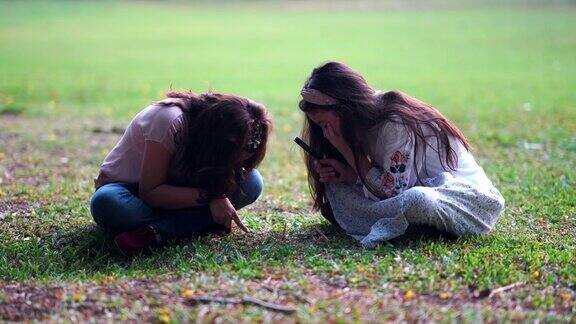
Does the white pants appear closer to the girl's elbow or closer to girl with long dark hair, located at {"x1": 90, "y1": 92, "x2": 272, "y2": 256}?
girl with long dark hair, located at {"x1": 90, "y1": 92, "x2": 272, "y2": 256}

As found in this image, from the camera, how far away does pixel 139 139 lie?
4.92 meters

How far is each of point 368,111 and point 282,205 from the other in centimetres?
172

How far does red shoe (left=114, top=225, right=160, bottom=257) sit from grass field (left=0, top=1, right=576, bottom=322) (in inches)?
3.6

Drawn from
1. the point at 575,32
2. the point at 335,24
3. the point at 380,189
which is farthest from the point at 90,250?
the point at 335,24

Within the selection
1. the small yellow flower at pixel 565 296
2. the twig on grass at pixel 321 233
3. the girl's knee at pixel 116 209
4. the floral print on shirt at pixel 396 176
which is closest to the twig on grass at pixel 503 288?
the small yellow flower at pixel 565 296

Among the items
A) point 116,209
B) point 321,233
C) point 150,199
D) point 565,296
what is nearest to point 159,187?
point 150,199

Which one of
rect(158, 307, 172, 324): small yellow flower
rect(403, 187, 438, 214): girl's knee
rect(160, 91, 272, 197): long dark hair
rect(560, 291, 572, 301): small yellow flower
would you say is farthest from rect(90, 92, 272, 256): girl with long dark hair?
rect(560, 291, 572, 301): small yellow flower

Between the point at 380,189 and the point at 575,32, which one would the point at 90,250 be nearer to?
the point at 380,189

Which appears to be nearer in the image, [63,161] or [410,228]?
[410,228]

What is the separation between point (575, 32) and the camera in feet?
84.8

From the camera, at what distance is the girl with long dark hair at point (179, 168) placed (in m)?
4.70

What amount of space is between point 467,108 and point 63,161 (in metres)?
6.43

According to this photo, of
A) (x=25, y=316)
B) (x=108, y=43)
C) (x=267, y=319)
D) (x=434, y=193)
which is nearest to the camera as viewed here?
(x=267, y=319)

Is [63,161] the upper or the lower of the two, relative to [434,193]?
lower
